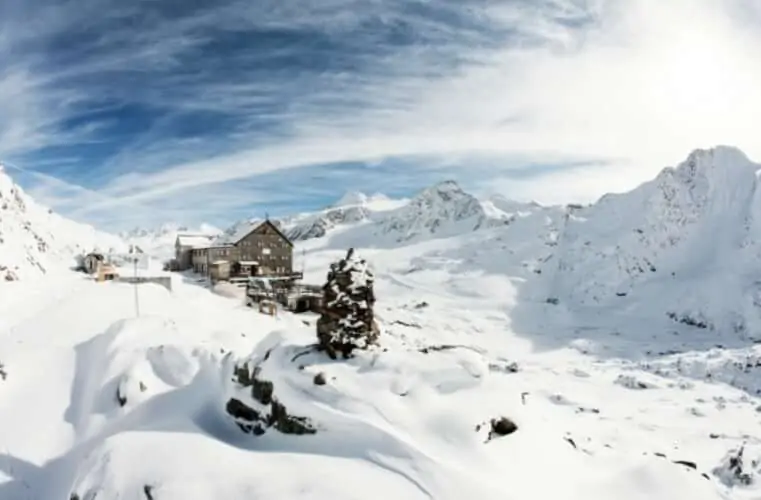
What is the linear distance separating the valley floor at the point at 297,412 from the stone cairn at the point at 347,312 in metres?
0.65

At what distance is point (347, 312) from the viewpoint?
60.9ft

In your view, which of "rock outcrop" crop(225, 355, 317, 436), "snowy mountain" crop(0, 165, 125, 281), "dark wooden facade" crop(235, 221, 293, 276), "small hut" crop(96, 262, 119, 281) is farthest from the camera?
"dark wooden facade" crop(235, 221, 293, 276)

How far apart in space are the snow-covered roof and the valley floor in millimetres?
28475

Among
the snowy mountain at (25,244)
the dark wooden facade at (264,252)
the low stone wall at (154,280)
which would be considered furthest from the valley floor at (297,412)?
the dark wooden facade at (264,252)

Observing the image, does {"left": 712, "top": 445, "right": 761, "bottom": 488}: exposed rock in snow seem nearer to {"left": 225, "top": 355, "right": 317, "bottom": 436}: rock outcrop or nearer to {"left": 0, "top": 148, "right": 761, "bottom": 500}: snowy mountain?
{"left": 0, "top": 148, "right": 761, "bottom": 500}: snowy mountain

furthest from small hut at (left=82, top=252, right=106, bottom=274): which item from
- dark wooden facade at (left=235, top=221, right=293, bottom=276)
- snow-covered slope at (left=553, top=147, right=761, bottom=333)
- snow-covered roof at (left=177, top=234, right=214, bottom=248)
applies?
snow-covered slope at (left=553, top=147, right=761, bottom=333)

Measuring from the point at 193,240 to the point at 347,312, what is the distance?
5858 cm

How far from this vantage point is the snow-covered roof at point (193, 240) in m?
72.2

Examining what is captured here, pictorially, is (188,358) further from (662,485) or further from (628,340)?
(628,340)

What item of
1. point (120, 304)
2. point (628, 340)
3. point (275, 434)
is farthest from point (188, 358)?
point (628, 340)

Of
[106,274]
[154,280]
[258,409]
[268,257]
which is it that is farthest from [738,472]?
[268,257]

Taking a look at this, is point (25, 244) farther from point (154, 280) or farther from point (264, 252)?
point (264, 252)

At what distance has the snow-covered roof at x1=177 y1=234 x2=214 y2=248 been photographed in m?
72.2

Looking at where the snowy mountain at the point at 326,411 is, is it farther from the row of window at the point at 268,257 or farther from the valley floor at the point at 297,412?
the row of window at the point at 268,257
